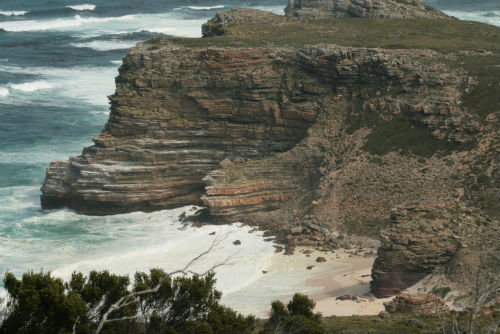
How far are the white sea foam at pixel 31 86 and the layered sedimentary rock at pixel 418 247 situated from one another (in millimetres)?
67160

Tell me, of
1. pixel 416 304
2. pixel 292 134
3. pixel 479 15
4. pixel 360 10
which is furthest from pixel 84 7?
pixel 416 304

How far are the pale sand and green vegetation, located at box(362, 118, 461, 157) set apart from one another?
10108mm

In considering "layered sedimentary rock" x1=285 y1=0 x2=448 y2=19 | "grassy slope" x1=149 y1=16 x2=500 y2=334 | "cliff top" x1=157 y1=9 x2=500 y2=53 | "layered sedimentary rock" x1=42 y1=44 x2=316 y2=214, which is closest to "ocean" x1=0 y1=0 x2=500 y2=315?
"layered sedimentary rock" x1=42 y1=44 x2=316 y2=214

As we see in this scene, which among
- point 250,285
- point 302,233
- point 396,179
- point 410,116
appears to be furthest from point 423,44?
point 250,285

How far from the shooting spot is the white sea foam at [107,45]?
125069mm

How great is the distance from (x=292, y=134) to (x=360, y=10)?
23.0 meters

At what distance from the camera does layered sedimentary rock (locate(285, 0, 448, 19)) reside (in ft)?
268

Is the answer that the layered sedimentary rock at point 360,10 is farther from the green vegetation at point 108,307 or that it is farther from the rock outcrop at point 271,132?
the green vegetation at point 108,307

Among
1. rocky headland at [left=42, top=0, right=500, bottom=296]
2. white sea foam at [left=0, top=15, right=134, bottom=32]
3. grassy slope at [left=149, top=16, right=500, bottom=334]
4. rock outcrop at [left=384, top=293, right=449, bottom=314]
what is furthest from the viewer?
white sea foam at [left=0, top=15, right=134, bottom=32]

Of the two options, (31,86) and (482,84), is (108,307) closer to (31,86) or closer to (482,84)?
(482,84)

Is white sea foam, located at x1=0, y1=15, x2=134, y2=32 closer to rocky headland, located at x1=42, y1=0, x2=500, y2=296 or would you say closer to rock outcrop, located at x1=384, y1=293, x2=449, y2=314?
rocky headland, located at x1=42, y1=0, x2=500, y2=296

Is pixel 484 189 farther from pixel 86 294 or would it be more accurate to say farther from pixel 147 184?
pixel 86 294

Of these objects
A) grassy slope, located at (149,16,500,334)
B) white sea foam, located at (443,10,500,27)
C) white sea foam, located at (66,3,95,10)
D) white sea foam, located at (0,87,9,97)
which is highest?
grassy slope, located at (149,16,500,334)

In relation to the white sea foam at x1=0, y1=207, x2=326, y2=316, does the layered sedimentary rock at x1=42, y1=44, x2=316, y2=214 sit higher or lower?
higher
